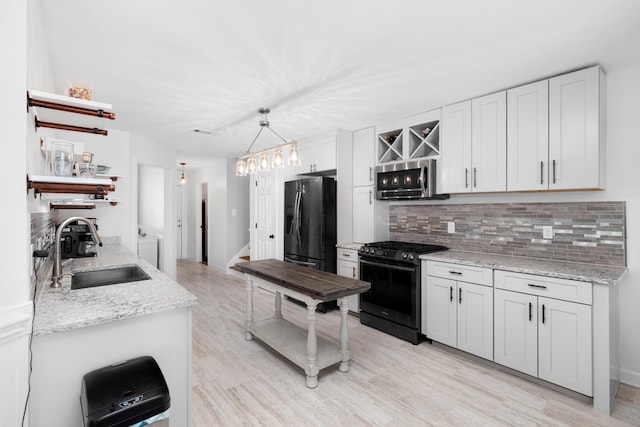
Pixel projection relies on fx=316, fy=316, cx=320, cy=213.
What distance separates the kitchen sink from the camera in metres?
2.36

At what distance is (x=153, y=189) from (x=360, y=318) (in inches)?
188

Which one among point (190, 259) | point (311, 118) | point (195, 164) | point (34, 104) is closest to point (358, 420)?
point (34, 104)

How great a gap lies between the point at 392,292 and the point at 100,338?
2.63 meters

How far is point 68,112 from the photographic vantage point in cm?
151

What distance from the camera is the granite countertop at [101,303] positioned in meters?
1.34

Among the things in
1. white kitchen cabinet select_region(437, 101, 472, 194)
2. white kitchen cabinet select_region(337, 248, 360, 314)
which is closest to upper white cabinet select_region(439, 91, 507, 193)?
white kitchen cabinet select_region(437, 101, 472, 194)

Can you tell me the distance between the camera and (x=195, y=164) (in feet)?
24.3

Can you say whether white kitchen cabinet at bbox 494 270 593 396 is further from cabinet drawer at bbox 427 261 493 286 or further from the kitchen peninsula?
the kitchen peninsula

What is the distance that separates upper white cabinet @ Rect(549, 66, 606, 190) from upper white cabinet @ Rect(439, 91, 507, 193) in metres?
0.38

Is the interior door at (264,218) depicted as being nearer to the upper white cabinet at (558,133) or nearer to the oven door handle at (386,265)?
the oven door handle at (386,265)

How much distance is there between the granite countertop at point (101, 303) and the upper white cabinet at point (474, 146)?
8.88ft

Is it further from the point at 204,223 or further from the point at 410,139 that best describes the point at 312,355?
the point at 204,223

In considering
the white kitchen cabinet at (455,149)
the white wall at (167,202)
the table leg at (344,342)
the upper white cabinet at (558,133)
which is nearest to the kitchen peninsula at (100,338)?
the table leg at (344,342)

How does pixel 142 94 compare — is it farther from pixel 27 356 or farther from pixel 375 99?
pixel 27 356
